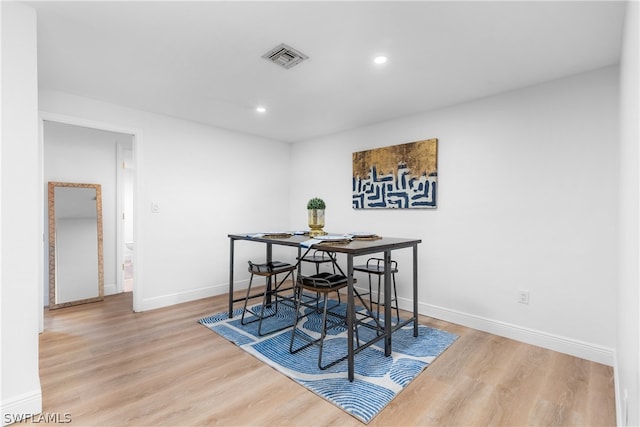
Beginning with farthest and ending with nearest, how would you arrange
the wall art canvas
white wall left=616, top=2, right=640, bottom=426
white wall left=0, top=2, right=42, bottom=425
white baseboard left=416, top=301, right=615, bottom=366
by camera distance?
the wall art canvas < white baseboard left=416, top=301, right=615, bottom=366 < white wall left=0, top=2, right=42, bottom=425 < white wall left=616, top=2, right=640, bottom=426

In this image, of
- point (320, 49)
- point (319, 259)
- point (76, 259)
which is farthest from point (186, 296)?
point (320, 49)

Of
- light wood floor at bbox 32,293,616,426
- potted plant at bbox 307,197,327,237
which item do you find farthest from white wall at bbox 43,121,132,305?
potted plant at bbox 307,197,327,237

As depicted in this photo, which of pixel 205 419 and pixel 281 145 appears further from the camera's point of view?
pixel 281 145

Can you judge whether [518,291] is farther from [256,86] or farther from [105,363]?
[105,363]

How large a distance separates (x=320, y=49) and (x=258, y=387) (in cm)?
233

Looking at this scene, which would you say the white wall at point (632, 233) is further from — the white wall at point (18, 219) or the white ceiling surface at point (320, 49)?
the white wall at point (18, 219)

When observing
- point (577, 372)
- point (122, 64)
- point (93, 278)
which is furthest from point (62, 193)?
point (577, 372)

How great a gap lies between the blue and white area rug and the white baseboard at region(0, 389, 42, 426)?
50.3 inches

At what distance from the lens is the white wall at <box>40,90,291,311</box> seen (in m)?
3.44

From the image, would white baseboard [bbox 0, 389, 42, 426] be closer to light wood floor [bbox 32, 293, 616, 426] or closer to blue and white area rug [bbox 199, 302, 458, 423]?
light wood floor [bbox 32, 293, 616, 426]

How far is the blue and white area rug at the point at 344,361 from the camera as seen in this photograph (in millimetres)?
1900

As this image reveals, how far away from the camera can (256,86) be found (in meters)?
2.78

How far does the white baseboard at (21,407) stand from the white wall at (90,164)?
2634 millimetres

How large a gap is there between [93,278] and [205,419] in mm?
3248
